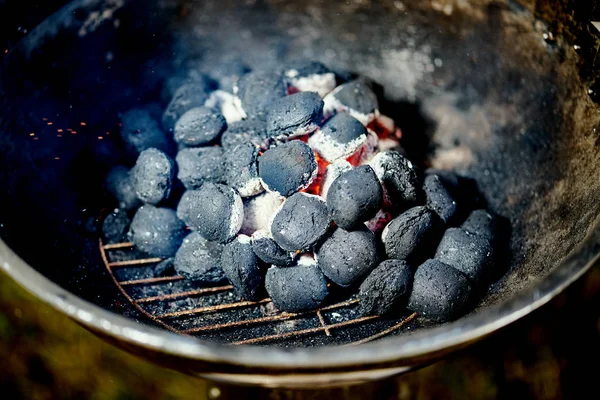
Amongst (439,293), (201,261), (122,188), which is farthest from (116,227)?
(439,293)

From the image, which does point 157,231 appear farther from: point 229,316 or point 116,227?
point 229,316

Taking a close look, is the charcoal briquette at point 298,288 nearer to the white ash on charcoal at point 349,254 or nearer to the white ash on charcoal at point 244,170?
the white ash on charcoal at point 349,254

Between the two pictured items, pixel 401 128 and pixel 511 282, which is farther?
pixel 401 128

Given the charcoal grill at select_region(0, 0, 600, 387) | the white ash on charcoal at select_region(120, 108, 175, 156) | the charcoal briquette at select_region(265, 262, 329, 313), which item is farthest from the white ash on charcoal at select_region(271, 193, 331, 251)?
the white ash on charcoal at select_region(120, 108, 175, 156)

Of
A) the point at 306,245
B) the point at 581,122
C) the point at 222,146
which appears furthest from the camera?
the point at 222,146

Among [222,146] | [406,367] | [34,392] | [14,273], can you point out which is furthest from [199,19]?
[34,392]

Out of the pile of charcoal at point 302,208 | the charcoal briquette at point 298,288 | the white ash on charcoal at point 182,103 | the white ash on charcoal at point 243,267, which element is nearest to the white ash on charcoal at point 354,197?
the pile of charcoal at point 302,208

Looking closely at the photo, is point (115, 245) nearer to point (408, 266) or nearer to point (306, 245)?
point (306, 245)
